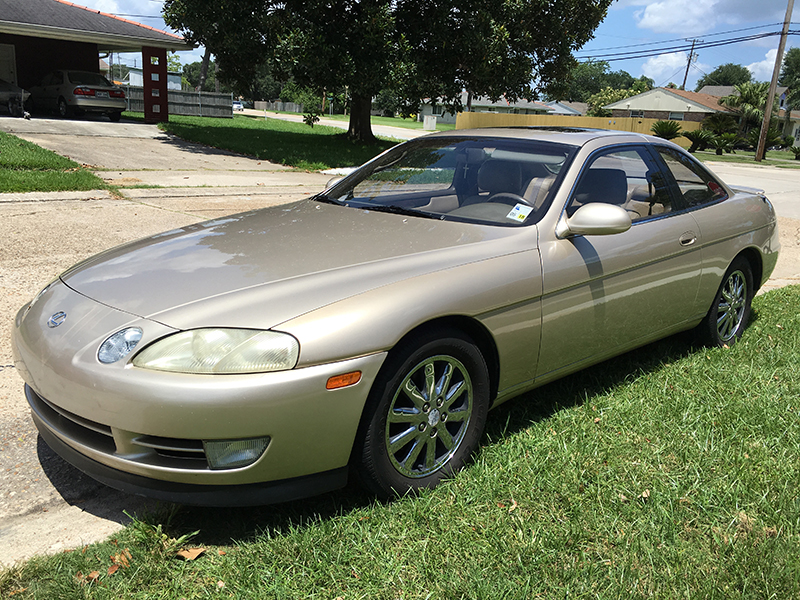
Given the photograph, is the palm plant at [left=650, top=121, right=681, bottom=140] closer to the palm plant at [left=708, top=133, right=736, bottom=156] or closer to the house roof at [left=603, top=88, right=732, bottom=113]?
the palm plant at [left=708, top=133, right=736, bottom=156]

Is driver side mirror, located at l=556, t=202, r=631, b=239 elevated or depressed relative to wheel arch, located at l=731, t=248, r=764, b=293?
elevated

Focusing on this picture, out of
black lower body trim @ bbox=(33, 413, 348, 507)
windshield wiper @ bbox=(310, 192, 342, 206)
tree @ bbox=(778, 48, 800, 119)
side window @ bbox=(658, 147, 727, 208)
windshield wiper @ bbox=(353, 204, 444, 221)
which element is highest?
tree @ bbox=(778, 48, 800, 119)

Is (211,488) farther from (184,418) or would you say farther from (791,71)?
(791,71)

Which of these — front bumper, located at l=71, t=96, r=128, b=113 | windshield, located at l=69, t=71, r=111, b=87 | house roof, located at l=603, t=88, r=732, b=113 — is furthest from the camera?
house roof, located at l=603, t=88, r=732, b=113

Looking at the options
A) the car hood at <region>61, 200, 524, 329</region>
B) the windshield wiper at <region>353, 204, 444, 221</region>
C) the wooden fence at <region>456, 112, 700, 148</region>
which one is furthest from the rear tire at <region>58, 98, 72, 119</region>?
the windshield wiper at <region>353, 204, 444, 221</region>

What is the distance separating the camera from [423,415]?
9.27ft

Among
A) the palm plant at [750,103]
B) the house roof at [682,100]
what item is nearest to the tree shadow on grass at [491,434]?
the palm plant at [750,103]

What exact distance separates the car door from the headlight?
53.6 inches

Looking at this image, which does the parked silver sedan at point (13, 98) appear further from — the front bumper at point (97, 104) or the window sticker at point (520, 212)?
the window sticker at point (520, 212)

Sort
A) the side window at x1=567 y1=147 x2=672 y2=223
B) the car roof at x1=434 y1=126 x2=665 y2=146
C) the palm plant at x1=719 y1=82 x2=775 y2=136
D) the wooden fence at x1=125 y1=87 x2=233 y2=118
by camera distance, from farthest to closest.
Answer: the palm plant at x1=719 y1=82 x2=775 y2=136, the wooden fence at x1=125 y1=87 x2=233 y2=118, the car roof at x1=434 y1=126 x2=665 y2=146, the side window at x1=567 y1=147 x2=672 y2=223

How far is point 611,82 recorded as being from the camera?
506 ft

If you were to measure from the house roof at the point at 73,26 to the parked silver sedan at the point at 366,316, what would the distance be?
786 inches

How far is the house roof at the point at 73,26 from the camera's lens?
2183cm

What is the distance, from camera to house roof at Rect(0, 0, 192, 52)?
71.6 ft
